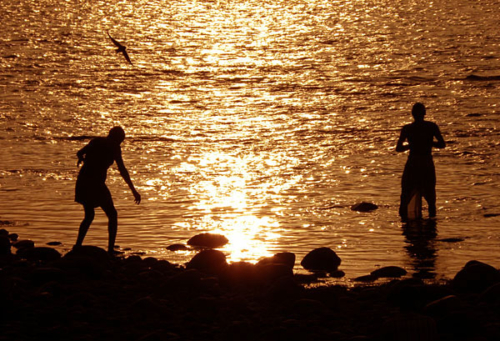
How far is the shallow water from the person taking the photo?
1451 cm

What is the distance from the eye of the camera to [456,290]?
1050 centimetres

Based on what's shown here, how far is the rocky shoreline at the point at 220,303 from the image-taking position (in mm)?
8617

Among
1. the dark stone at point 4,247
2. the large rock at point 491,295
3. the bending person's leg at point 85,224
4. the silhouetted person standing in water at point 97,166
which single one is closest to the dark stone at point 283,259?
the silhouetted person standing in water at point 97,166

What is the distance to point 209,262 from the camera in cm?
1141

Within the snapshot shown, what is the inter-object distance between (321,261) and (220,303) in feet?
8.54

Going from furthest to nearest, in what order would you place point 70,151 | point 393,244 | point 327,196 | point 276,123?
point 276,123 → point 70,151 → point 327,196 → point 393,244

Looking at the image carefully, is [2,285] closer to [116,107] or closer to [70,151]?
[70,151]

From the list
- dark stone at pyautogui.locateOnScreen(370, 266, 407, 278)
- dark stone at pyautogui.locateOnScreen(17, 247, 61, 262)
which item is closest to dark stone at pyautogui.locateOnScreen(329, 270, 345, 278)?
dark stone at pyautogui.locateOnScreen(370, 266, 407, 278)

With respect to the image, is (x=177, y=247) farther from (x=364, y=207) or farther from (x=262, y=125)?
(x=262, y=125)

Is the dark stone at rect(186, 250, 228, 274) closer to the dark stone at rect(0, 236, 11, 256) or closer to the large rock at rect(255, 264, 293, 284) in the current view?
the large rock at rect(255, 264, 293, 284)

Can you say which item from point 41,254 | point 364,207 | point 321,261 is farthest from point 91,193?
point 364,207

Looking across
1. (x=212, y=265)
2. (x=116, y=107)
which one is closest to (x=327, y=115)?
(x=116, y=107)

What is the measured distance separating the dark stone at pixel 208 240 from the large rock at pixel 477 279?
4.00 meters

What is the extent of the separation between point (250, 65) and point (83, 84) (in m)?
8.51
